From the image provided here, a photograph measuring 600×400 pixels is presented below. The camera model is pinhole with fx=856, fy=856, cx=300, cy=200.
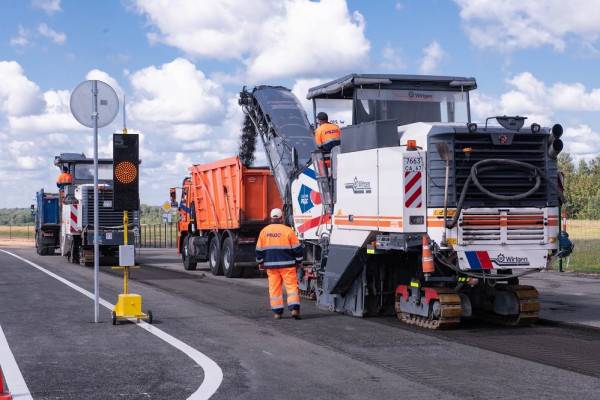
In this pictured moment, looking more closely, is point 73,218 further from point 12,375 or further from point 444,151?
point 12,375

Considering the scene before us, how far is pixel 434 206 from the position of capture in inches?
443

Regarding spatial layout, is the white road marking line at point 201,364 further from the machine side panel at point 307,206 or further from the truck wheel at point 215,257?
the truck wheel at point 215,257

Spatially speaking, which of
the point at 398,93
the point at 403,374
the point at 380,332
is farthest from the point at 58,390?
the point at 398,93

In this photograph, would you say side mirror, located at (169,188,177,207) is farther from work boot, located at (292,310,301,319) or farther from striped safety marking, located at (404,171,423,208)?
striped safety marking, located at (404,171,423,208)

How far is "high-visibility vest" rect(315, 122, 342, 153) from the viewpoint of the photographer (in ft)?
44.5

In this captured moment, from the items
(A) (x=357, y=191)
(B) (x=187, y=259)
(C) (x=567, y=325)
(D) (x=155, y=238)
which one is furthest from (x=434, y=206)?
(D) (x=155, y=238)

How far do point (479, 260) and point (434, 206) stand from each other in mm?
923

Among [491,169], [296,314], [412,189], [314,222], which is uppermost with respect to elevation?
[491,169]

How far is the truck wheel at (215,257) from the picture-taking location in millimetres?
22422

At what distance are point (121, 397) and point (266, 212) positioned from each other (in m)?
14.4

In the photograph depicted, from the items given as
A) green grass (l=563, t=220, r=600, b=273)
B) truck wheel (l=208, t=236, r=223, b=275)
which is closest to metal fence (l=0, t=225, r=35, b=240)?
green grass (l=563, t=220, r=600, b=273)

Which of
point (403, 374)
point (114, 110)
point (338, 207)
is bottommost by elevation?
point (403, 374)

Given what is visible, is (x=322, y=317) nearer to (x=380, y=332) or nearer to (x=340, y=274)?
(x=340, y=274)

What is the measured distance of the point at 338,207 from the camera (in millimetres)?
13312
